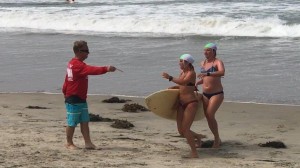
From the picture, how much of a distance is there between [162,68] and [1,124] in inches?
257

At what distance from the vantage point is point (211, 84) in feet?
27.9

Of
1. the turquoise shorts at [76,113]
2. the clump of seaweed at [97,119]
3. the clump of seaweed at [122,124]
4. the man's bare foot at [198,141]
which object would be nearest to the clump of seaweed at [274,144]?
the man's bare foot at [198,141]

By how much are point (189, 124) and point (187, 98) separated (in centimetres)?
32

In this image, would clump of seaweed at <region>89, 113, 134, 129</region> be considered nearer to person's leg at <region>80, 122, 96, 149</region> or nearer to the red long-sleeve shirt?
person's leg at <region>80, 122, 96, 149</region>

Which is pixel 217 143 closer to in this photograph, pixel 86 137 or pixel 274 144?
pixel 274 144

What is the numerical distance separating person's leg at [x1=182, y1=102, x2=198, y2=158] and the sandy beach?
0.16 meters

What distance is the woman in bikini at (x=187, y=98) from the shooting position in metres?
7.89

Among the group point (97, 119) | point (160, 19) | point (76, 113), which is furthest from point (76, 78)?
point (160, 19)

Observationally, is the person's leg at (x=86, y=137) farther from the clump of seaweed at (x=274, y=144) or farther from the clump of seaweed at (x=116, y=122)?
the clump of seaweed at (x=274, y=144)

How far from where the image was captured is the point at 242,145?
28.8ft

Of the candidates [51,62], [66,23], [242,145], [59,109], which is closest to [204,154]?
Result: [242,145]

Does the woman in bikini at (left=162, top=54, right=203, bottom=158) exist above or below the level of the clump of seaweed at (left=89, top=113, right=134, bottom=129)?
above

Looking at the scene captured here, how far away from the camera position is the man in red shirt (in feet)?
25.8

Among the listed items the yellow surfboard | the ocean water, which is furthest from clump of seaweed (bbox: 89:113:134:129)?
the ocean water
